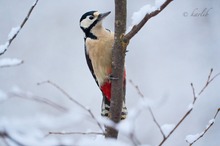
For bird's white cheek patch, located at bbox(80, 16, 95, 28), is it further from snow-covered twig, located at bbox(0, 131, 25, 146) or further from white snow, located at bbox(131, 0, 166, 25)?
snow-covered twig, located at bbox(0, 131, 25, 146)

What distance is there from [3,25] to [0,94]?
5495 millimetres

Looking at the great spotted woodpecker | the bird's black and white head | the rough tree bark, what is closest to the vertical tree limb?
the rough tree bark

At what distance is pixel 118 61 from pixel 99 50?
1043 millimetres

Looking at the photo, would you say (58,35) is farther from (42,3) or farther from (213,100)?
(213,100)

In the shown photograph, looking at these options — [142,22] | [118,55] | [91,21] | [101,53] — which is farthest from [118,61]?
[91,21]

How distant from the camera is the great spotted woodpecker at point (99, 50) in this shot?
3007mm

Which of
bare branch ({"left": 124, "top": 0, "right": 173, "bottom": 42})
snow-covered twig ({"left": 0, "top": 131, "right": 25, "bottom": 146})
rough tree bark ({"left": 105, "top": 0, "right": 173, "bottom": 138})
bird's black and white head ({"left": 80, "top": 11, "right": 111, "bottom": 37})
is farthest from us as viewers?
bird's black and white head ({"left": 80, "top": 11, "right": 111, "bottom": 37})

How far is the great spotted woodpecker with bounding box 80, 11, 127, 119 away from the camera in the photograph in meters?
3.01

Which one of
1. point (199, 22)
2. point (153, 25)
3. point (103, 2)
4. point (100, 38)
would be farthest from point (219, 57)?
point (100, 38)

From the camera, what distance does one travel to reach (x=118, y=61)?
2016 millimetres

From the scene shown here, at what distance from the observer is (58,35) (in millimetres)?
6730

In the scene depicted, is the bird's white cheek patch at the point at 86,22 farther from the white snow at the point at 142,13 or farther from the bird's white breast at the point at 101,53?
the white snow at the point at 142,13

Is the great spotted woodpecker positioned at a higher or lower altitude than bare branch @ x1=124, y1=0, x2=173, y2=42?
lower

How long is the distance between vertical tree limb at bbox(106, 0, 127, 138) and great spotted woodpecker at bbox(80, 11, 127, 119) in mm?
869
